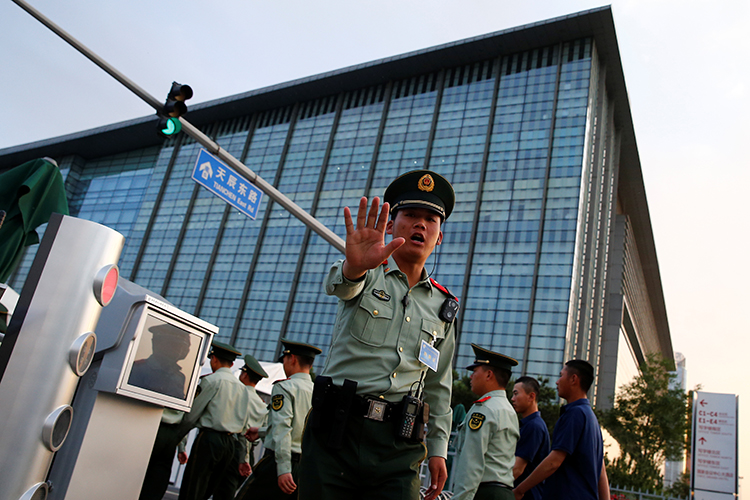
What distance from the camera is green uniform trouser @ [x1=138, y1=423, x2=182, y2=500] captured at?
5199mm

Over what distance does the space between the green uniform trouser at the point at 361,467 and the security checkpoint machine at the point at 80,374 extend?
1376 millimetres

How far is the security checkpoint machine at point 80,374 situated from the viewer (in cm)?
269

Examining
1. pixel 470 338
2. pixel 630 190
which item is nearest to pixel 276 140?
pixel 470 338

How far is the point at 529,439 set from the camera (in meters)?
5.05

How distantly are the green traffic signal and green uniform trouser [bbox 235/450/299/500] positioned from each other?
217 inches

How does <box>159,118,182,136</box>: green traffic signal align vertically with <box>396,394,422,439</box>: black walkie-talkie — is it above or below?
above

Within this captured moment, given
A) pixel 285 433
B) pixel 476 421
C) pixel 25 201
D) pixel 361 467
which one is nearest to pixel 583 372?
pixel 476 421

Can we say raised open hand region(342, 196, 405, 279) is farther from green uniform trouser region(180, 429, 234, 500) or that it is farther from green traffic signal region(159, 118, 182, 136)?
green traffic signal region(159, 118, 182, 136)

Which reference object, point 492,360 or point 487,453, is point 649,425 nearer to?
point 492,360

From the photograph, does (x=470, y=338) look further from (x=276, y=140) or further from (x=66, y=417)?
(x=66, y=417)

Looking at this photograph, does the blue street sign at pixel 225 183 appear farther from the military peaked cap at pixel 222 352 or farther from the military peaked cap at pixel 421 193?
the military peaked cap at pixel 421 193

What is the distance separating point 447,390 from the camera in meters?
2.89

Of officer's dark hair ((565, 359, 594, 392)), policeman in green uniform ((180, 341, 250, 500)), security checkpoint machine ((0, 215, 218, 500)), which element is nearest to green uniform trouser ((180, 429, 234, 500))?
policeman in green uniform ((180, 341, 250, 500))

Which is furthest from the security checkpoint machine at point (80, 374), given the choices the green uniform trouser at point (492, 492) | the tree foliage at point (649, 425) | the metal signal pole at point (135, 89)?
the tree foliage at point (649, 425)
